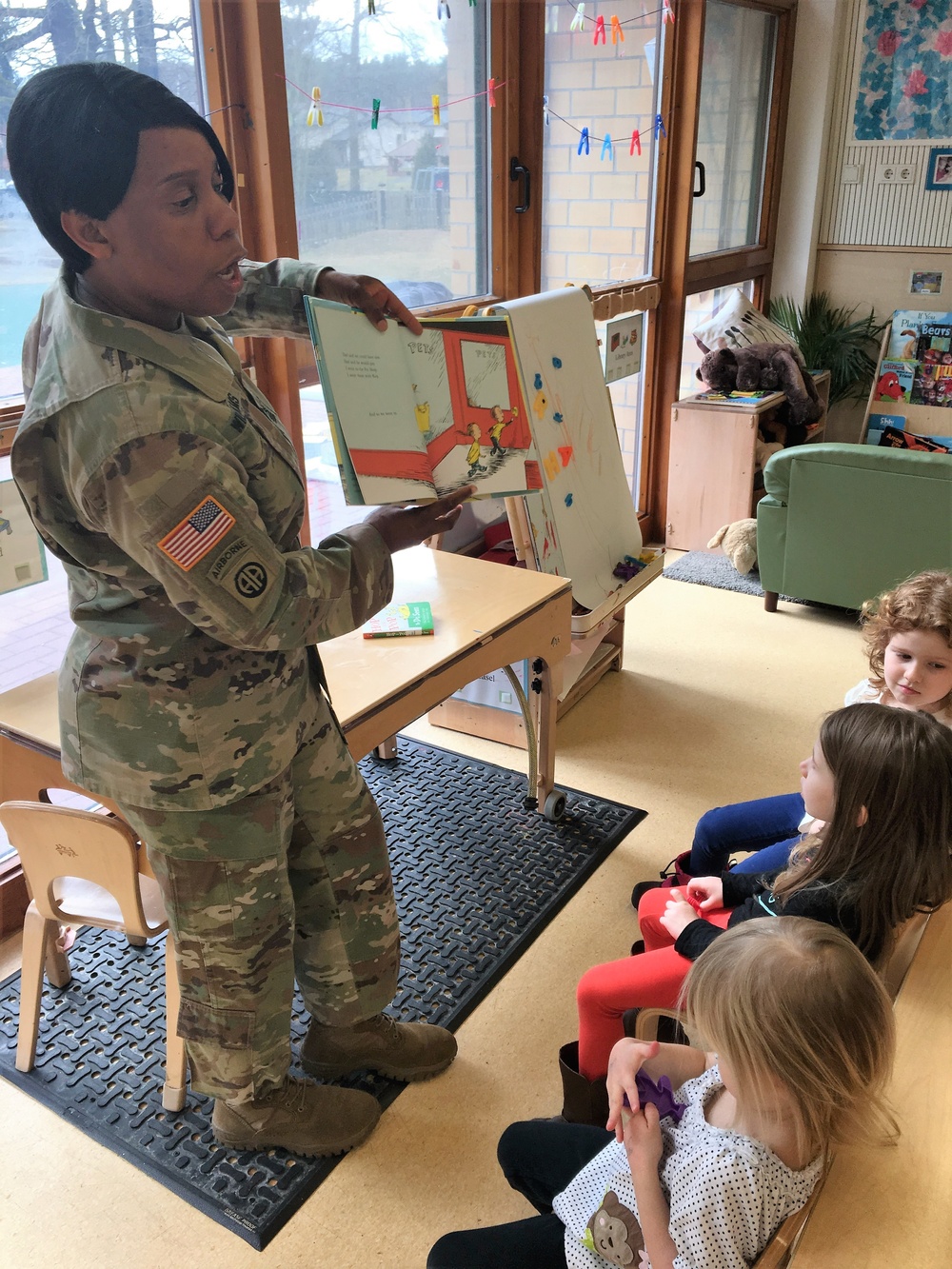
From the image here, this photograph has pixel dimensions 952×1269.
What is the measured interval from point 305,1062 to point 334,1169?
0.66ft

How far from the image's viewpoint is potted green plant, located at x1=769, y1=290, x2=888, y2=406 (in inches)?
206

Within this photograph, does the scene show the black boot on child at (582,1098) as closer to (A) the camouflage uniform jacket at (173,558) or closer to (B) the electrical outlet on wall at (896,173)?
(A) the camouflage uniform jacket at (173,558)

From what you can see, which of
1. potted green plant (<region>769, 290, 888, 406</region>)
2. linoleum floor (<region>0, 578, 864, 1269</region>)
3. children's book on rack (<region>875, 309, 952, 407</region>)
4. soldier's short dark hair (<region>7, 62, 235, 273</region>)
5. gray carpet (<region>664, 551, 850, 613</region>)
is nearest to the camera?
soldier's short dark hair (<region>7, 62, 235, 273</region>)

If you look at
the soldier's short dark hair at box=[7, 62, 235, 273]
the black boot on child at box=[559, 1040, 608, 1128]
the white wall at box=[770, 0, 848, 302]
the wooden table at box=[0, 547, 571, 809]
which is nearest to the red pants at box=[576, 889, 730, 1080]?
the black boot on child at box=[559, 1040, 608, 1128]

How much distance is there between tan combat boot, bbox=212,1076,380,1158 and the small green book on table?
0.87 metres

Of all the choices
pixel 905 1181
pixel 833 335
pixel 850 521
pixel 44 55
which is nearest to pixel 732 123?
pixel 833 335

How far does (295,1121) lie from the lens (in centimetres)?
168

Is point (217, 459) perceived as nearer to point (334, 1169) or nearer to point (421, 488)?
point (421, 488)

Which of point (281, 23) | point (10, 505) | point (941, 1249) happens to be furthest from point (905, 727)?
point (281, 23)

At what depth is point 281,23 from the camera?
2.28 meters

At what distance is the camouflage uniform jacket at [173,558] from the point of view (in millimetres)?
1134

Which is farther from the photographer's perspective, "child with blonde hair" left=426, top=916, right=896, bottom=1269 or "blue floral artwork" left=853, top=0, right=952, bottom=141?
"blue floral artwork" left=853, top=0, right=952, bottom=141

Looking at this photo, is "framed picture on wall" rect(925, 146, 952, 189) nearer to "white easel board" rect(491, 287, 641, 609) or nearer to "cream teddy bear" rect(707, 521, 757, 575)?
"cream teddy bear" rect(707, 521, 757, 575)

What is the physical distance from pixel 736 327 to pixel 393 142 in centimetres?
245
